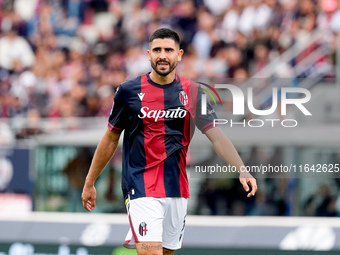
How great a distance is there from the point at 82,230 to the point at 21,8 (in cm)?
999

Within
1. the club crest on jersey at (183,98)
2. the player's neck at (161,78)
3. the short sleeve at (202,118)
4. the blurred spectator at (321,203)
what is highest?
the player's neck at (161,78)

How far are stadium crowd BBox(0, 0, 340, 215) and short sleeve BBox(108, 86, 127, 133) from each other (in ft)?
23.1

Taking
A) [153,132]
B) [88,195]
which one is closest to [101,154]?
[88,195]

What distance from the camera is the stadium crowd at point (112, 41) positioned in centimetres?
1355

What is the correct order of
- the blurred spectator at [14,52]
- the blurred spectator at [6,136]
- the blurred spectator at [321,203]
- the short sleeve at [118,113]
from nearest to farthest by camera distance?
the short sleeve at [118,113]
the blurred spectator at [321,203]
the blurred spectator at [6,136]
the blurred spectator at [14,52]

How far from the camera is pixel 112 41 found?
51.7 feet

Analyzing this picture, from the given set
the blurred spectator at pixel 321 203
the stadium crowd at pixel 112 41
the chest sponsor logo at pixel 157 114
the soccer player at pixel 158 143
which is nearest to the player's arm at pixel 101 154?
the soccer player at pixel 158 143

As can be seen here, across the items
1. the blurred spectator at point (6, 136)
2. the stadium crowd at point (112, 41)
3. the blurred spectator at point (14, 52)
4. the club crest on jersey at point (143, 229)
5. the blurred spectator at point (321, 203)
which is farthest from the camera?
the blurred spectator at point (14, 52)

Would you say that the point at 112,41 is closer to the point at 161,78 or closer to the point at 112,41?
the point at 112,41

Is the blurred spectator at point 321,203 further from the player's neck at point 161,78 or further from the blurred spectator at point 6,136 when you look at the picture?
the blurred spectator at point 6,136

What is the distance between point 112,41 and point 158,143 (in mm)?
10749

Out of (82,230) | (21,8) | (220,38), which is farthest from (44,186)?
(21,8)

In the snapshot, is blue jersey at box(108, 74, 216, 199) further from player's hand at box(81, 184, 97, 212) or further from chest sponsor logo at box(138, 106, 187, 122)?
player's hand at box(81, 184, 97, 212)

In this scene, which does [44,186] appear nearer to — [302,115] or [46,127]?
[46,127]
